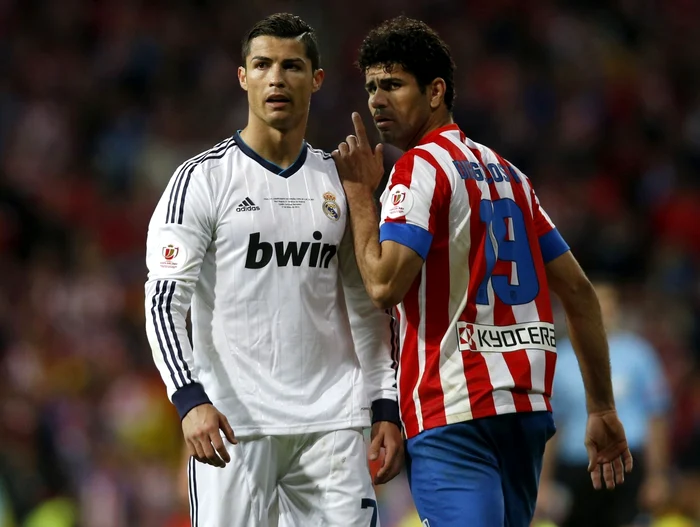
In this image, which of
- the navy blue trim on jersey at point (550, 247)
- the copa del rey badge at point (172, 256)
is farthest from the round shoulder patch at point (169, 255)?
the navy blue trim on jersey at point (550, 247)

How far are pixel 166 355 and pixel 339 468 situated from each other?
2.48 ft

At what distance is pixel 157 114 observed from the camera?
42.7 ft

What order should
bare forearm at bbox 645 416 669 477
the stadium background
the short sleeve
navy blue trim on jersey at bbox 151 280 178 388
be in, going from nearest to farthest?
1. navy blue trim on jersey at bbox 151 280 178 388
2. the short sleeve
3. bare forearm at bbox 645 416 669 477
4. the stadium background

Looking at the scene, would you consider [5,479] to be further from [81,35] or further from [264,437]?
[81,35]

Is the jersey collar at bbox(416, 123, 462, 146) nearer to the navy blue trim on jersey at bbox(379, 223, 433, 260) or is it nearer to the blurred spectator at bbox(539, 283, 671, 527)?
the navy blue trim on jersey at bbox(379, 223, 433, 260)

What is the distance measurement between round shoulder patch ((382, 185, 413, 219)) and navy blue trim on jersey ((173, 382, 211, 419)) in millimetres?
885

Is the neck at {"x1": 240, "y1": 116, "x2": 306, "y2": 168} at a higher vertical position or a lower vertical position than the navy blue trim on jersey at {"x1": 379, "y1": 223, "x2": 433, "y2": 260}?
higher

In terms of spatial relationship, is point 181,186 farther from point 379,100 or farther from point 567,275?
point 567,275

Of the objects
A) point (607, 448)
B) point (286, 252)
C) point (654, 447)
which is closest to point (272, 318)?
point (286, 252)

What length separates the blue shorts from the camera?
3.98m

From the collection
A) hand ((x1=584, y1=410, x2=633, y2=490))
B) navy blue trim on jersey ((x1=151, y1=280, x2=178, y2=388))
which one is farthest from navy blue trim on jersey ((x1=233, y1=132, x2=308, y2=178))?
hand ((x1=584, y1=410, x2=633, y2=490))

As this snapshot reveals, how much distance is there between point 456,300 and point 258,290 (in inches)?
27.5

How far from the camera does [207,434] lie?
3.81m

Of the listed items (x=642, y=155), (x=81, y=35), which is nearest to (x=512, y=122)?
(x=642, y=155)
